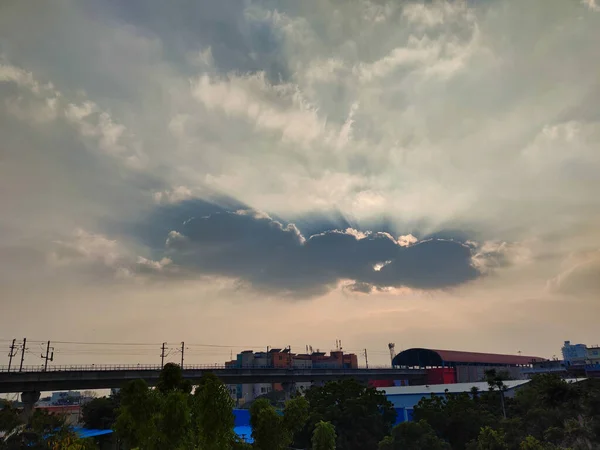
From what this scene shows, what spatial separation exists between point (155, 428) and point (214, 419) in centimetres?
396

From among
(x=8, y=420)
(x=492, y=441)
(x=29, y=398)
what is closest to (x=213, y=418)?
(x=492, y=441)

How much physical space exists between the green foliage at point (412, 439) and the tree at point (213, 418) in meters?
39.1

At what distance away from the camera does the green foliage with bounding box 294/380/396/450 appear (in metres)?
63.4

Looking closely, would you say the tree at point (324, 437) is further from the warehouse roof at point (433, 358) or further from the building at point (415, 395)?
the warehouse roof at point (433, 358)

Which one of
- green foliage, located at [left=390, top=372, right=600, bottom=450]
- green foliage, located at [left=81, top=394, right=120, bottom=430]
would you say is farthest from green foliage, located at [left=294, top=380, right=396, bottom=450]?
green foliage, located at [left=81, top=394, right=120, bottom=430]

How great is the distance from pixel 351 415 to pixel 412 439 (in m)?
12.3

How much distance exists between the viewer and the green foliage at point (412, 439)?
176ft

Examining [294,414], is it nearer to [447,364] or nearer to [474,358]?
[447,364]

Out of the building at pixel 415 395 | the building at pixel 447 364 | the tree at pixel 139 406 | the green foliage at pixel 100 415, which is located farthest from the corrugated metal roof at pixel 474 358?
the tree at pixel 139 406

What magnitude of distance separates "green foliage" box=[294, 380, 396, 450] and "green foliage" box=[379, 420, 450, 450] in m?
8.10

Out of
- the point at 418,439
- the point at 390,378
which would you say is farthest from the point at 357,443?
the point at 390,378

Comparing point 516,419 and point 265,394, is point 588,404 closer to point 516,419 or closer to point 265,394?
point 516,419

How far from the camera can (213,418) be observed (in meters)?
21.8

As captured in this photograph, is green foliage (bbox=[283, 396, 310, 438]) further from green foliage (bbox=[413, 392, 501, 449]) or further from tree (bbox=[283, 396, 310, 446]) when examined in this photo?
green foliage (bbox=[413, 392, 501, 449])
